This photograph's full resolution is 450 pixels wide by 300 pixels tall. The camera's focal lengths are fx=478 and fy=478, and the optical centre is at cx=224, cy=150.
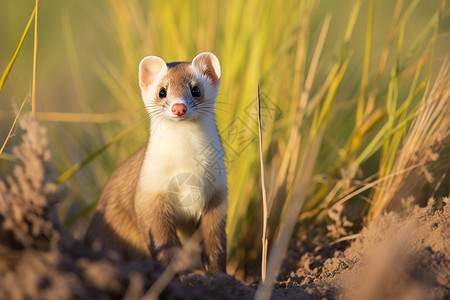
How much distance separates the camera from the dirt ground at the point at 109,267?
4.03 ft

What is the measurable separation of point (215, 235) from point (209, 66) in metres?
0.78

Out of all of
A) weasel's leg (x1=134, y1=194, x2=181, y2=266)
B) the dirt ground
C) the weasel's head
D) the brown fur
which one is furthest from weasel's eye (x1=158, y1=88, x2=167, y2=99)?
the dirt ground

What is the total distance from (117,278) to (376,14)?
445cm

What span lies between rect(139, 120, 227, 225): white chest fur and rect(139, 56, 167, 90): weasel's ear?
22 cm

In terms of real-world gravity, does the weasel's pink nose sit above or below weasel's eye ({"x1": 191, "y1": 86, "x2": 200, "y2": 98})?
below

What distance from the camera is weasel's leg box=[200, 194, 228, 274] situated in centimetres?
216

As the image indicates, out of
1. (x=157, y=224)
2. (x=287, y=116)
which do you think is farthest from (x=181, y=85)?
(x=287, y=116)

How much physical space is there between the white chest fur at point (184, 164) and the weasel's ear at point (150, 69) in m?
0.22

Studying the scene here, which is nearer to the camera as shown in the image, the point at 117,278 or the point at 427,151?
the point at 117,278

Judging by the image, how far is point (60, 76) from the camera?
6375 millimetres

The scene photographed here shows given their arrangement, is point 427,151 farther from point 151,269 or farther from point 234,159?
point 151,269

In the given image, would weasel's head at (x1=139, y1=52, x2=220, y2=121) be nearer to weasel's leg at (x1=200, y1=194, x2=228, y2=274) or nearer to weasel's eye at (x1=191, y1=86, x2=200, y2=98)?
weasel's eye at (x1=191, y1=86, x2=200, y2=98)

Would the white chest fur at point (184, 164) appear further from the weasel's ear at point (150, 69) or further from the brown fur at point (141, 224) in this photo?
the weasel's ear at point (150, 69)

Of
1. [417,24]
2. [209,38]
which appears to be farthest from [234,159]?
[417,24]
